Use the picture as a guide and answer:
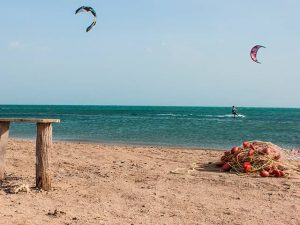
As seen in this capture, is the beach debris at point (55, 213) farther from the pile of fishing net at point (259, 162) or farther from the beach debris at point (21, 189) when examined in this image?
the pile of fishing net at point (259, 162)

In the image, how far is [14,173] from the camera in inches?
364

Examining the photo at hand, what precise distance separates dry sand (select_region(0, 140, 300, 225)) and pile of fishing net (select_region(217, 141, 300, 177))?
406 millimetres

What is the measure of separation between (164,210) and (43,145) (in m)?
2.38

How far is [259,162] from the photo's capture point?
10.2 m

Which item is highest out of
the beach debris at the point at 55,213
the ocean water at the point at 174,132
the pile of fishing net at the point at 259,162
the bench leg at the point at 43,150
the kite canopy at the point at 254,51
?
the kite canopy at the point at 254,51

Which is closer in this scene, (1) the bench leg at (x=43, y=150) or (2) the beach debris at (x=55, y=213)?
(2) the beach debris at (x=55, y=213)

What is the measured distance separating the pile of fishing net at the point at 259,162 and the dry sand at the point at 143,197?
1.33ft

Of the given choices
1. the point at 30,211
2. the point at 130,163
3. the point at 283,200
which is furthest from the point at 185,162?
the point at 30,211

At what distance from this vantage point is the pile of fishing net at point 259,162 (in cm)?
991

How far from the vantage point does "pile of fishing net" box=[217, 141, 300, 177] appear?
9.91m

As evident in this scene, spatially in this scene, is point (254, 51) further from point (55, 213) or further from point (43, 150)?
point (55, 213)

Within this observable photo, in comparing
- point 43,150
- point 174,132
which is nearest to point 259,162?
point 43,150

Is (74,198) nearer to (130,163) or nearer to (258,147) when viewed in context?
(130,163)

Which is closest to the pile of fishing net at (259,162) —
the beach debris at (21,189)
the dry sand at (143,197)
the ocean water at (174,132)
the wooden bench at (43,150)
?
the dry sand at (143,197)
